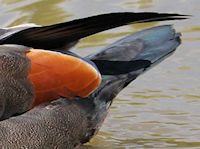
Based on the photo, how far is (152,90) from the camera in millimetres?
5312

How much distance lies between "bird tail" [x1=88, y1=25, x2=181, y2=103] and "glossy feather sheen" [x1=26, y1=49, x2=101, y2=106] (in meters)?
0.20

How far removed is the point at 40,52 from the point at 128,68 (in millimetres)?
577

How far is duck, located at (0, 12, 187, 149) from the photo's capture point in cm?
404

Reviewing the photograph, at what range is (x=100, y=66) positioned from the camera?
14.7 feet

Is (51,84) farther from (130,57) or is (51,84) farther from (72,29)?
(130,57)

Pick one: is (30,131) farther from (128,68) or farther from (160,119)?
(160,119)

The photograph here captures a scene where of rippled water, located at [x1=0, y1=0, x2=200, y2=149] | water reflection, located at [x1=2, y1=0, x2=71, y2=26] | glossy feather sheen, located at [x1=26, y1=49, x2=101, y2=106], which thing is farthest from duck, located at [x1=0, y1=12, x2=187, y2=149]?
water reflection, located at [x1=2, y1=0, x2=71, y2=26]

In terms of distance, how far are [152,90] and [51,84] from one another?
1279mm

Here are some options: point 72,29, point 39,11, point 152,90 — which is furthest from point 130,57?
point 39,11

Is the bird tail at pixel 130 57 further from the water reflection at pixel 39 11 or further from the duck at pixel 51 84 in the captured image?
the water reflection at pixel 39 11

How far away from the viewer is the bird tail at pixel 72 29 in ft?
13.7

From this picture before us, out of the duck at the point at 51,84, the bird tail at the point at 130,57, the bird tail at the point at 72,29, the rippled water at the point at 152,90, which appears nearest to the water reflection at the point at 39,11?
the rippled water at the point at 152,90

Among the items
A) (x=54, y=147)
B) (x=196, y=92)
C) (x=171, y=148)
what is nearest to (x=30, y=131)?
(x=54, y=147)

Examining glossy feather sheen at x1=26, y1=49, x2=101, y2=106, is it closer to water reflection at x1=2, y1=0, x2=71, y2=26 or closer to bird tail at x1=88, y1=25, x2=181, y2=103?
bird tail at x1=88, y1=25, x2=181, y2=103
